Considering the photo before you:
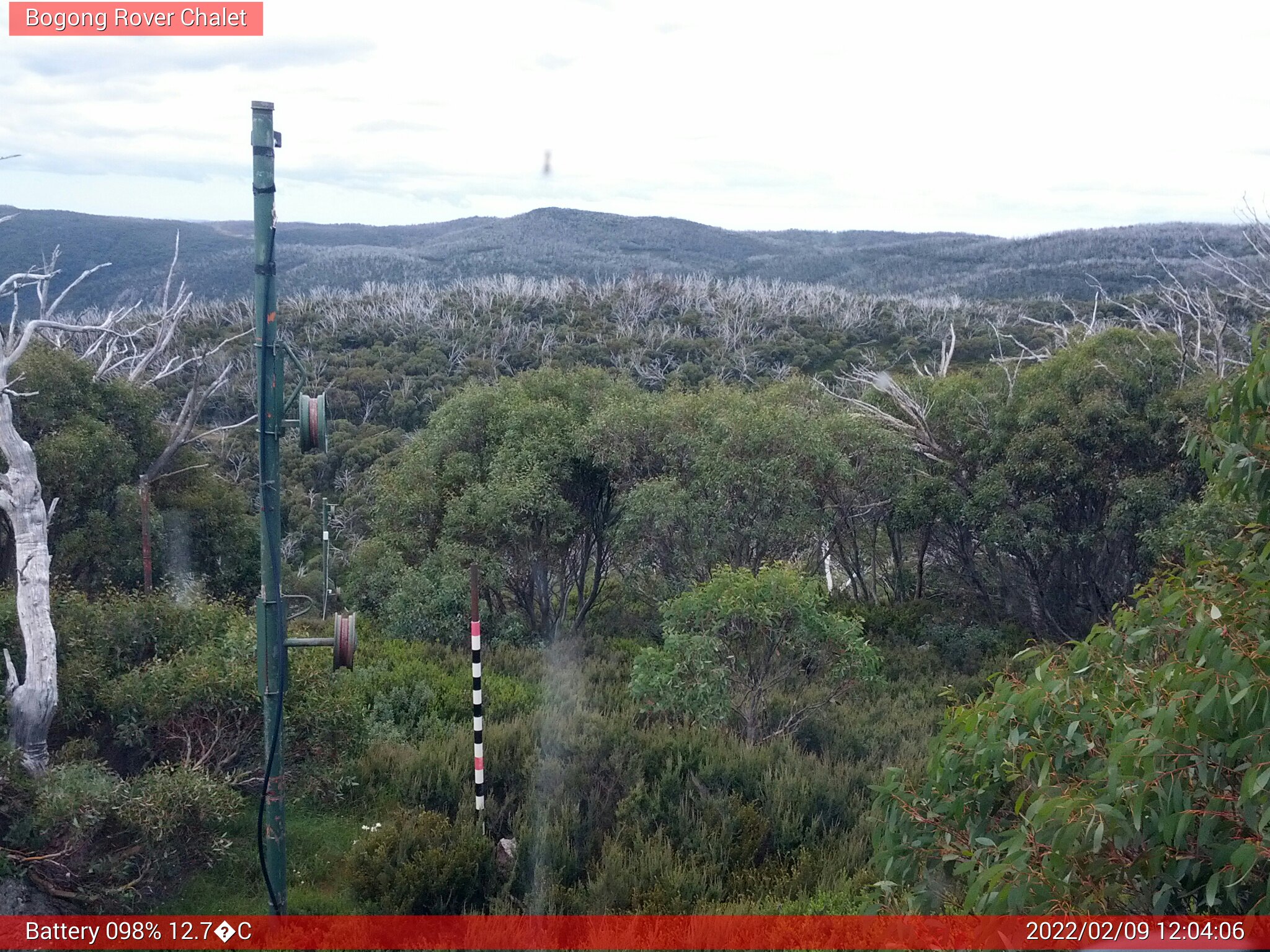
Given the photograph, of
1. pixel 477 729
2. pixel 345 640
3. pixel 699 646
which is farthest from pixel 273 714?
pixel 699 646

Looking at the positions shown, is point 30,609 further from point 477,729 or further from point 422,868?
point 422,868

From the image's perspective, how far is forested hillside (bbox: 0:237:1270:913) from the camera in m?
3.51

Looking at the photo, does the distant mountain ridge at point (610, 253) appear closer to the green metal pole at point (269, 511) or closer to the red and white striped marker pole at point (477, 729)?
the red and white striped marker pole at point (477, 729)

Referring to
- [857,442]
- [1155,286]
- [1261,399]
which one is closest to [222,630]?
[1261,399]

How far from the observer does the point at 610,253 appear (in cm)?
7544

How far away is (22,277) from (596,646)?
313 inches

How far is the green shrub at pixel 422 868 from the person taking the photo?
6.04 meters

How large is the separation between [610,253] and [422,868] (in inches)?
2824

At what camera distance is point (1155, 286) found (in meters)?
45.2

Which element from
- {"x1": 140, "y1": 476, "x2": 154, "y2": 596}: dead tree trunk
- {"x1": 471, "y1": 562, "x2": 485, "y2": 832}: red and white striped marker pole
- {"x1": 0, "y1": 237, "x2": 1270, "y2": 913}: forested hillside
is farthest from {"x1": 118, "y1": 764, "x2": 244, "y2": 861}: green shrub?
{"x1": 140, "y1": 476, "x2": 154, "y2": 596}: dead tree trunk

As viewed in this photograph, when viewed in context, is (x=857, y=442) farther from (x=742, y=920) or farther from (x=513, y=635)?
(x=742, y=920)

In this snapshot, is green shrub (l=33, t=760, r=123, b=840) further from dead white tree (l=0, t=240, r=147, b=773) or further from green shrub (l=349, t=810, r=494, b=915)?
green shrub (l=349, t=810, r=494, b=915)

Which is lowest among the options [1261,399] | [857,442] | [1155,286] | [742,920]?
[742,920]

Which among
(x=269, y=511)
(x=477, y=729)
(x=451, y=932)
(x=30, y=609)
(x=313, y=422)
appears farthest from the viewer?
(x=477, y=729)
